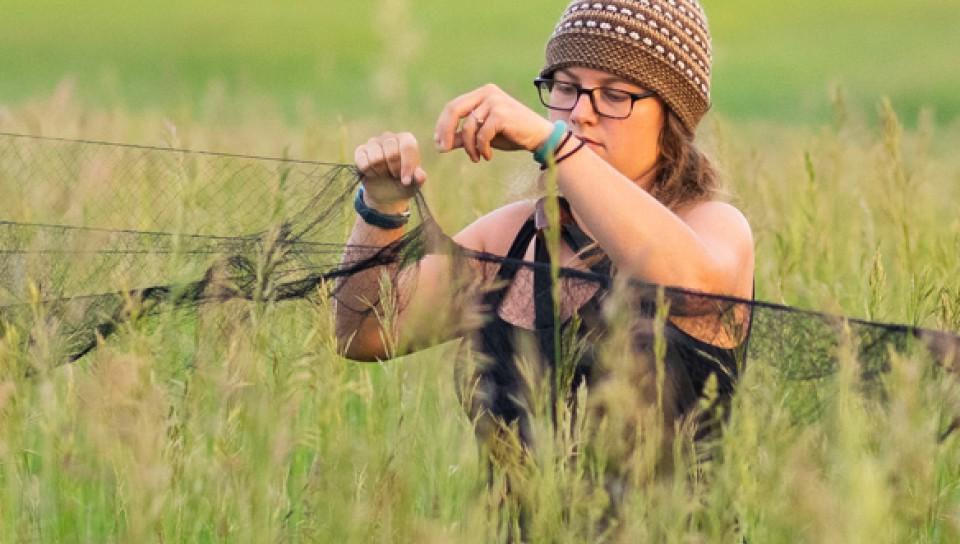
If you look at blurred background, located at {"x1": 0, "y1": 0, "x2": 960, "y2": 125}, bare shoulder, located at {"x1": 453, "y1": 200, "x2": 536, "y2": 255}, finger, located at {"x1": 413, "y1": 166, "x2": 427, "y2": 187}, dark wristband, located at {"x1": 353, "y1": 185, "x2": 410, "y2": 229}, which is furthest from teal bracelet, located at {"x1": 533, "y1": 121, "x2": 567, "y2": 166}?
blurred background, located at {"x1": 0, "y1": 0, "x2": 960, "y2": 125}

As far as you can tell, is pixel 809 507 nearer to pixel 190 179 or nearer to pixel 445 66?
pixel 190 179

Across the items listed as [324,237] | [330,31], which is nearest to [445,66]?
[330,31]

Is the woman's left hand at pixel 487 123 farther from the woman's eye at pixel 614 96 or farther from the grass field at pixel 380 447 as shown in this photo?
the woman's eye at pixel 614 96

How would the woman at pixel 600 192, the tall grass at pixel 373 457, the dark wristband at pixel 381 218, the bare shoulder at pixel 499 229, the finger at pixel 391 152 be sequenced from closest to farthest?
the tall grass at pixel 373 457 → the woman at pixel 600 192 → the finger at pixel 391 152 → the dark wristband at pixel 381 218 → the bare shoulder at pixel 499 229

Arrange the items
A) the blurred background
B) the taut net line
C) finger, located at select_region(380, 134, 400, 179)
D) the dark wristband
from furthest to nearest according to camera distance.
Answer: the blurred background
the dark wristband
finger, located at select_region(380, 134, 400, 179)
the taut net line

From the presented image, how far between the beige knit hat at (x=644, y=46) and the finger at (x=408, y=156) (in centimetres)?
50

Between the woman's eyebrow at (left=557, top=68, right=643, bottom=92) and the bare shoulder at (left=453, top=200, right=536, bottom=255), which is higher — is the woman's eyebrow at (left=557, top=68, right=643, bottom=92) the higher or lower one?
the higher one

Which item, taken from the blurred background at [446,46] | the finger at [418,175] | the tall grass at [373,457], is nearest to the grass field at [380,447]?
the tall grass at [373,457]

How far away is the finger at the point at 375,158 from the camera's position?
2359 mm

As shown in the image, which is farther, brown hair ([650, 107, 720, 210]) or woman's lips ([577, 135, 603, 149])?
brown hair ([650, 107, 720, 210])

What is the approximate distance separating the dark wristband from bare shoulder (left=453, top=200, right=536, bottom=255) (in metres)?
0.40

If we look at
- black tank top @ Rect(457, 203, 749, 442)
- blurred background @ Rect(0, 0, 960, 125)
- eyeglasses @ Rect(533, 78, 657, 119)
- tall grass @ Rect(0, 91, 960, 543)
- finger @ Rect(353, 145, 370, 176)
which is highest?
blurred background @ Rect(0, 0, 960, 125)

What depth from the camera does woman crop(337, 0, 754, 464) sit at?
7.38ft

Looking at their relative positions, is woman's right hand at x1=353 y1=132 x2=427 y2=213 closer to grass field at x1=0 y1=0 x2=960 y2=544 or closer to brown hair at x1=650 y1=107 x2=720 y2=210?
grass field at x1=0 y1=0 x2=960 y2=544
